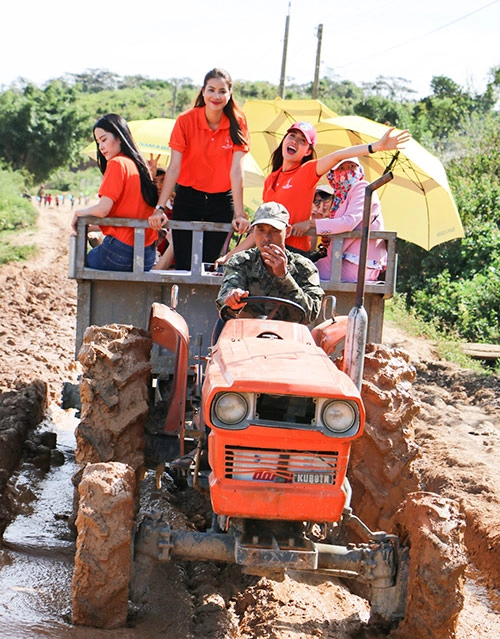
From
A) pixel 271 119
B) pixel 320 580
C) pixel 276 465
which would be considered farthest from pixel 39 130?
pixel 276 465

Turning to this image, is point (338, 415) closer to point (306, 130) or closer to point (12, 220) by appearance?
point (306, 130)

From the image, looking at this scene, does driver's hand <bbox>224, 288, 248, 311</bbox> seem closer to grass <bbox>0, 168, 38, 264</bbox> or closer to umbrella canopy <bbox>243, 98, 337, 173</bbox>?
umbrella canopy <bbox>243, 98, 337, 173</bbox>

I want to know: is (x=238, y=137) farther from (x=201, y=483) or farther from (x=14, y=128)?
(x=14, y=128)

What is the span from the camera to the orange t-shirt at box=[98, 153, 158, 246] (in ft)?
21.1

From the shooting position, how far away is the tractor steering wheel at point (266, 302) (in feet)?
15.4

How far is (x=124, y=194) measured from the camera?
655 cm

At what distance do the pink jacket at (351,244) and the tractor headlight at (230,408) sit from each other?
2804 mm

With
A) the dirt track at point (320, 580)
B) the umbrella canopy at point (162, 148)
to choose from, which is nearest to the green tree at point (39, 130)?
the dirt track at point (320, 580)

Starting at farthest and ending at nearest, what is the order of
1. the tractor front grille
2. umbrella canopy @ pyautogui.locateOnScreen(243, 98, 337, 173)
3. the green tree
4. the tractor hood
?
the green tree, umbrella canopy @ pyautogui.locateOnScreen(243, 98, 337, 173), the tractor front grille, the tractor hood

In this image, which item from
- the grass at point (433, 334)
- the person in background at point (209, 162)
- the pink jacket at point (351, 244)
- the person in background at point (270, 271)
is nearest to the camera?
the person in background at point (270, 271)

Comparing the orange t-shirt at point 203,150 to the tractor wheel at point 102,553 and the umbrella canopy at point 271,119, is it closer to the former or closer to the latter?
the tractor wheel at point 102,553

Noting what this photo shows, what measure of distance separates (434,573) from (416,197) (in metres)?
5.89

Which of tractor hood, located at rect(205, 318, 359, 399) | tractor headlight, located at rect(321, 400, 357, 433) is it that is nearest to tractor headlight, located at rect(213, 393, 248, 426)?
tractor hood, located at rect(205, 318, 359, 399)

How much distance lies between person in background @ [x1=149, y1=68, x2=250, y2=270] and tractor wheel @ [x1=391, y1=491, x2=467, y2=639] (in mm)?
3232
